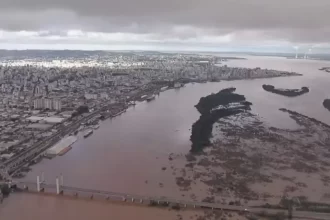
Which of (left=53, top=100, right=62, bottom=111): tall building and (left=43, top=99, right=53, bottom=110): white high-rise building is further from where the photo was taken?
(left=43, top=99, right=53, bottom=110): white high-rise building

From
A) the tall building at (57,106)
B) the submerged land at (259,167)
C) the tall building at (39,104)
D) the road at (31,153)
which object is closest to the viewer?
the submerged land at (259,167)

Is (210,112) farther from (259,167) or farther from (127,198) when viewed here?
(127,198)

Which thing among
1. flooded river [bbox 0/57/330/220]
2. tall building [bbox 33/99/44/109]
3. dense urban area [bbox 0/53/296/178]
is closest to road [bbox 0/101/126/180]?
dense urban area [bbox 0/53/296/178]

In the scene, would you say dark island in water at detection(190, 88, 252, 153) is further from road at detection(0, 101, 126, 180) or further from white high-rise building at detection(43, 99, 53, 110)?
white high-rise building at detection(43, 99, 53, 110)

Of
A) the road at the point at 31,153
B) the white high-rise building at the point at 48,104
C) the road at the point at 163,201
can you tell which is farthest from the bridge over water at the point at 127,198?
the white high-rise building at the point at 48,104

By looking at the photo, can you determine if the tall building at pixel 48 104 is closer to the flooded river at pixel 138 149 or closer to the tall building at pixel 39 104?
the tall building at pixel 39 104

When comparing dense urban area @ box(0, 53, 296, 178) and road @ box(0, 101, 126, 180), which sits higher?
dense urban area @ box(0, 53, 296, 178)

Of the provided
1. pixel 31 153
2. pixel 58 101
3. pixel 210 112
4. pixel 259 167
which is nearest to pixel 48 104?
pixel 58 101

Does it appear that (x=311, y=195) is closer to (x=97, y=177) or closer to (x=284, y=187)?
(x=284, y=187)

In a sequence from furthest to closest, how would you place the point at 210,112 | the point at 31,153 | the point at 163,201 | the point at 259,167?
the point at 210,112 → the point at 31,153 → the point at 259,167 → the point at 163,201
